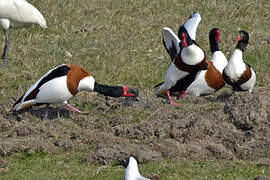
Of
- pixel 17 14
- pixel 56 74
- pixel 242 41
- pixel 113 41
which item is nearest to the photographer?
pixel 56 74

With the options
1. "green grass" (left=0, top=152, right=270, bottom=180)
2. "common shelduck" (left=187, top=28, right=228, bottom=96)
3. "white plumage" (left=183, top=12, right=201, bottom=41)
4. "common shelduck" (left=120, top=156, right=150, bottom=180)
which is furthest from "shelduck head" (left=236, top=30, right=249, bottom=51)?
"common shelduck" (left=120, top=156, right=150, bottom=180)

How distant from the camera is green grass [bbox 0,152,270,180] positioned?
277 inches

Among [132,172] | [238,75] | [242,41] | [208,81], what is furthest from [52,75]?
[132,172]

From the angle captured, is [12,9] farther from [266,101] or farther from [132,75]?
[266,101]

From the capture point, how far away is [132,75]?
38.6 feet

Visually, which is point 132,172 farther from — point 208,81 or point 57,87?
point 208,81

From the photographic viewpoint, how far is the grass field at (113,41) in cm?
1121

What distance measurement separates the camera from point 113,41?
44.0 feet

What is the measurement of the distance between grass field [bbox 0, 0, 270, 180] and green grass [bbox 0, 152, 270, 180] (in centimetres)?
7

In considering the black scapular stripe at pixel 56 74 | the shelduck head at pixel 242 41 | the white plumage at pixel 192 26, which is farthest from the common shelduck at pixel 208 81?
the black scapular stripe at pixel 56 74

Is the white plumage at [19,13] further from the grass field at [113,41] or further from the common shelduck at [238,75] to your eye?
the common shelduck at [238,75]

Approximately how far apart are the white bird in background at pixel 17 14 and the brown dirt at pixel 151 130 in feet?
12.3

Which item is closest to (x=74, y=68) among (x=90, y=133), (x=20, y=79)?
(x=90, y=133)

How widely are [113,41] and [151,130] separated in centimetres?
520
